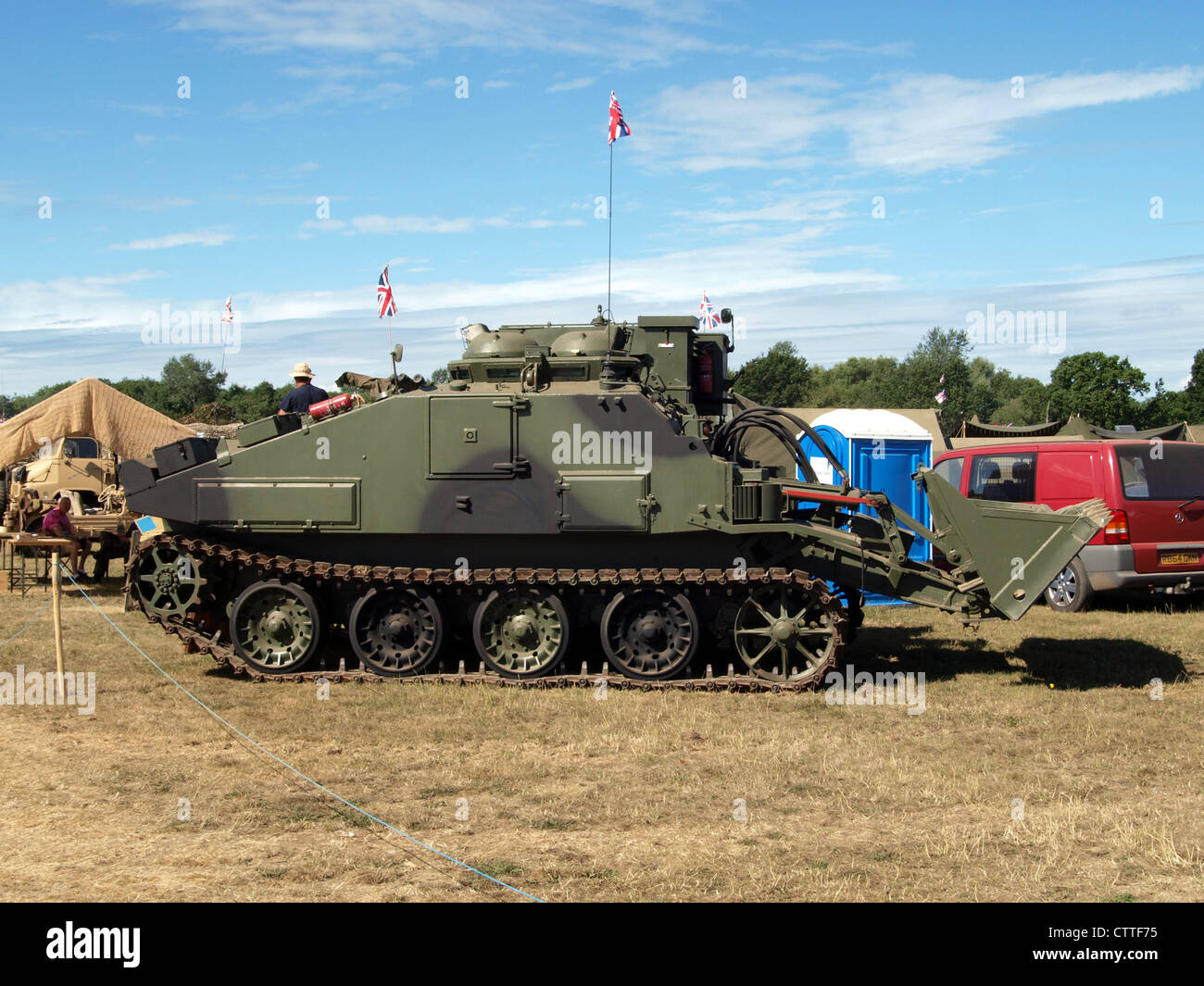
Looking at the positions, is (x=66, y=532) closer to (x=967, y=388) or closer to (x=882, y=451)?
Result: (x=882, y=451)

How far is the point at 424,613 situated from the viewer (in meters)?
10.8

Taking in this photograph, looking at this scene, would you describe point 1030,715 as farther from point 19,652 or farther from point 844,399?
point 844,399

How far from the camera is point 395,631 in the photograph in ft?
35.4

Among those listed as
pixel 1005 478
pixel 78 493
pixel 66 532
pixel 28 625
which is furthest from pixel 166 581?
pixel 78 493

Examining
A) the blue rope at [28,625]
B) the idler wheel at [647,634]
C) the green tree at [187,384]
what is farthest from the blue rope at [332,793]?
the green tree at [187,384]

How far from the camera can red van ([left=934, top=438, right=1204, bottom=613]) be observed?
1380 cm

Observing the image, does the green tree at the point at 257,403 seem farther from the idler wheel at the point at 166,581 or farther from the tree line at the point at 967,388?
the idler wheel at the point at 166,581

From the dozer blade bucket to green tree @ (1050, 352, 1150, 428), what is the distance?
63782 millimetres

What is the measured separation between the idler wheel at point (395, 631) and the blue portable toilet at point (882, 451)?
7.67 meters

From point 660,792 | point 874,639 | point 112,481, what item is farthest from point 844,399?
point 660,792

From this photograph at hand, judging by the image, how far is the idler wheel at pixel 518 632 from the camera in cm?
1062

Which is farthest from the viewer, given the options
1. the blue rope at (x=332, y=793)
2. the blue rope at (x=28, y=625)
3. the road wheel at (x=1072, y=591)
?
the road wheel at (x=1072, y=591)

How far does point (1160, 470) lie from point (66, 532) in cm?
1589

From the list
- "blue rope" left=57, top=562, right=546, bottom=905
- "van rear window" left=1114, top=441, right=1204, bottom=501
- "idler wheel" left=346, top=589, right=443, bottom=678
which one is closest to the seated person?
"blue rope" left=57, top=562, right=546, bottom=905
